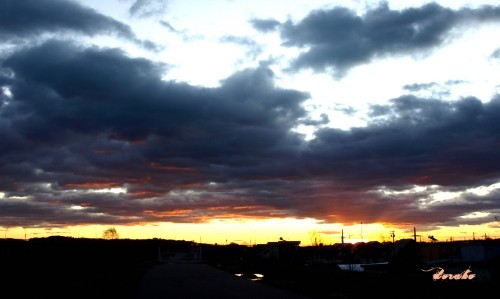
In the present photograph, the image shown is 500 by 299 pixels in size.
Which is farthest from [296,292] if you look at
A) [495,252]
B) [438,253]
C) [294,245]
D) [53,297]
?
[294,245]

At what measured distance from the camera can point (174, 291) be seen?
35.6 meters

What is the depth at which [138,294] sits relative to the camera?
33.7m

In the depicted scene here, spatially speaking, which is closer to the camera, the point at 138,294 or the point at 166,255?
the point at 138,294

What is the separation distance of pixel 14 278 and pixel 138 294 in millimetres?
16047

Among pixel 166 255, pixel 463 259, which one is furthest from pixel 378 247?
pixel 166 255

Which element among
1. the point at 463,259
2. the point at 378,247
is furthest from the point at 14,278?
the point at 378,247

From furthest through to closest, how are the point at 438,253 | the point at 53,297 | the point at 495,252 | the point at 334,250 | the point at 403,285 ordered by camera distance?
the point at 334,250 < the point at 438,253 < the point at 495,252 < the point at 403,285 < the point at 53,297

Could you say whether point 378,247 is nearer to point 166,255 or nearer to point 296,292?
point 166,255

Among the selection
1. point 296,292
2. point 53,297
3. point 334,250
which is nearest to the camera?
point 53,297

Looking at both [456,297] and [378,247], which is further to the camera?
[378,247]

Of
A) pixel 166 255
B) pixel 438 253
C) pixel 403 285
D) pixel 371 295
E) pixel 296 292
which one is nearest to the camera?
pixel 371 295

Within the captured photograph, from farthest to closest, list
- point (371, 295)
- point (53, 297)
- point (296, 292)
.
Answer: point (296, 292)
point (371, 295)
point (53, 297)

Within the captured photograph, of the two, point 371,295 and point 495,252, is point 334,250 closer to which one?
point 495,252

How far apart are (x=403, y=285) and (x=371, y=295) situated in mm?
7198
